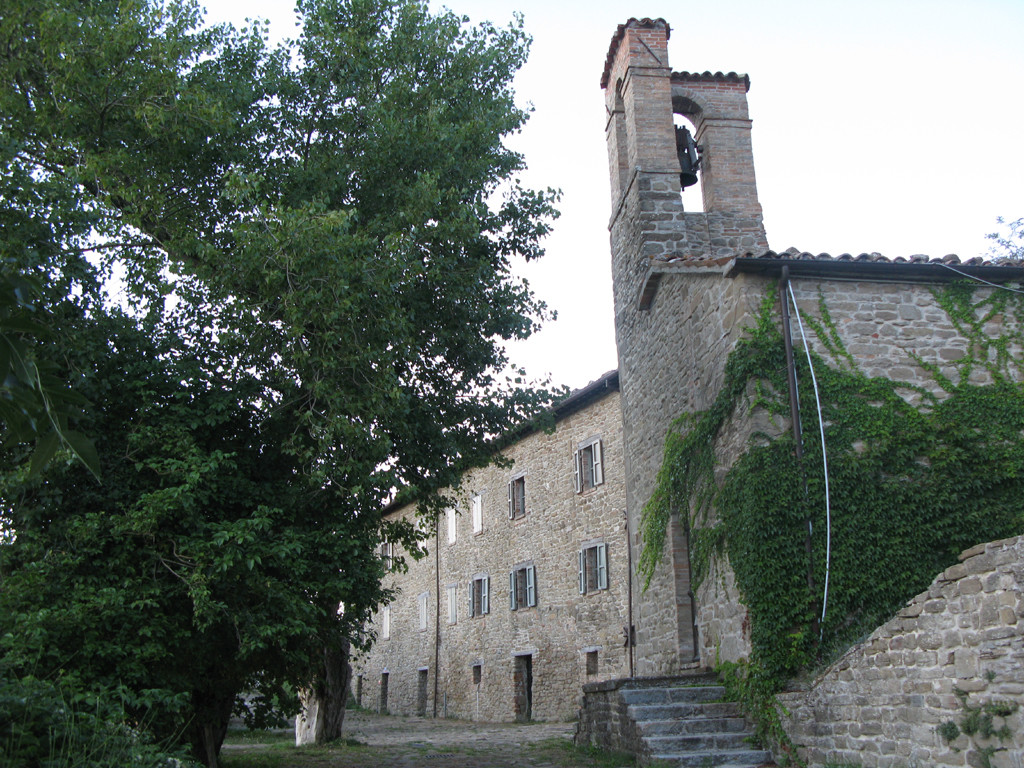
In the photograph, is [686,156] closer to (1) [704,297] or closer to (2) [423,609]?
(1) [704,297]

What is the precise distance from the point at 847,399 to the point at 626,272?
5.04 meters

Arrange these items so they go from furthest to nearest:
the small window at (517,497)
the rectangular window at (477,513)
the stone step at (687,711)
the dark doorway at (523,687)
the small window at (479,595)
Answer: the rectangular window at (477,513) → the small window at (479,595) → the small window at (517,497) → the dark doorway at (523,687) → the stone step at (687,711)

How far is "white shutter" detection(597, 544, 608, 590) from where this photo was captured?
17375 millimetres

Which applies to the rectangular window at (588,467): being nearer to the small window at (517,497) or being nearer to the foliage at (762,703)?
the small window at (517,497)

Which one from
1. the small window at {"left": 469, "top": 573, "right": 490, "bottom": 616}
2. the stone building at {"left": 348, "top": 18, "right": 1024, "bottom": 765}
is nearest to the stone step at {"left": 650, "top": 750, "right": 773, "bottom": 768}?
the stone building at {"left": 348, "top": 18, "right": 1024, "bottom": 765}

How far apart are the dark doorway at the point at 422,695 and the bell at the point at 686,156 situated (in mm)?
18011

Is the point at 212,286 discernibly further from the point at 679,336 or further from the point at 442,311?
the point at 679,336

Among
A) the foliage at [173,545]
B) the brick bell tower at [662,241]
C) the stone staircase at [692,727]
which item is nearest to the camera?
the foliage at [173,545]

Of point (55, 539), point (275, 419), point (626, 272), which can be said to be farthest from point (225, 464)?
point (626, 272)

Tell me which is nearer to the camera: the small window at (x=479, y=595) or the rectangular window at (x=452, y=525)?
the small window at (x=479, y=595)

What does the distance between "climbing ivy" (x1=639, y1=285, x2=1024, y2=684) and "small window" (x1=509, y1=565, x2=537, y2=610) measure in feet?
38.0

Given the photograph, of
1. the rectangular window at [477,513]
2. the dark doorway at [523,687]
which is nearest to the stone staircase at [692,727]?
the dark doorway at [523,687]

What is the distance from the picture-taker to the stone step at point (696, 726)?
8.29 metres

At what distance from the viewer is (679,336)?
427 inches
